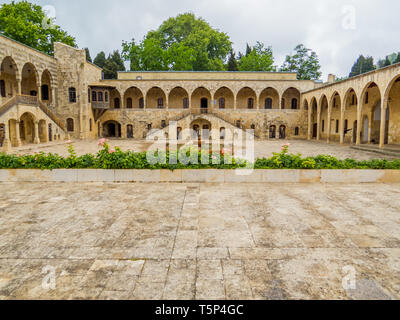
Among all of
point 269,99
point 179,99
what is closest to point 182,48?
point 179,99

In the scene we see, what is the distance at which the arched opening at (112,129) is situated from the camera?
35031mm

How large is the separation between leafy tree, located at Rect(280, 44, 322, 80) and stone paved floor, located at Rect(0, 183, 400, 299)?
4825 centimetres

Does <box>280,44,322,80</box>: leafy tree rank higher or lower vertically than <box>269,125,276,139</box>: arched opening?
higher

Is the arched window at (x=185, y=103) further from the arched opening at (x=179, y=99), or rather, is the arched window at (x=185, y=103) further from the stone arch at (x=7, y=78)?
the stone arch at (x=7, y=78)

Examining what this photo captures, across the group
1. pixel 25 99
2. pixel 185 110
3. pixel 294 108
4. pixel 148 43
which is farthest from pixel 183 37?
pixel 25 99

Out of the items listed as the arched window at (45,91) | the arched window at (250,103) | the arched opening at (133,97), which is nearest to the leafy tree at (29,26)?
the arched window at (45,91)

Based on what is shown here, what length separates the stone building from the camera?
2436 cm

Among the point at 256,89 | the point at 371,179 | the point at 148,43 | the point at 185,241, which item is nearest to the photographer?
the point at 185,241

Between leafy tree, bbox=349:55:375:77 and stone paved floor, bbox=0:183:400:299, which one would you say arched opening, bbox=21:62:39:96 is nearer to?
stone paved floor, bbox=0:183:400:299

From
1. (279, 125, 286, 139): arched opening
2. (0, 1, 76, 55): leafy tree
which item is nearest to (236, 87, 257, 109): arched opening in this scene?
(279, 125, 286, 139): arched opening

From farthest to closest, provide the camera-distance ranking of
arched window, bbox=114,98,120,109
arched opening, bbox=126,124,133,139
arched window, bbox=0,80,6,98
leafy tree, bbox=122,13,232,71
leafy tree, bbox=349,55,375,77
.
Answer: leafy tree, bbox=349,55,375,77 → leafy tree, bbox=122,13,232,71 → arched window, bbox=114,98,120,109 → arched opening, bbox=126,124,133,139 → arched window, bbox=0,80,6,98
